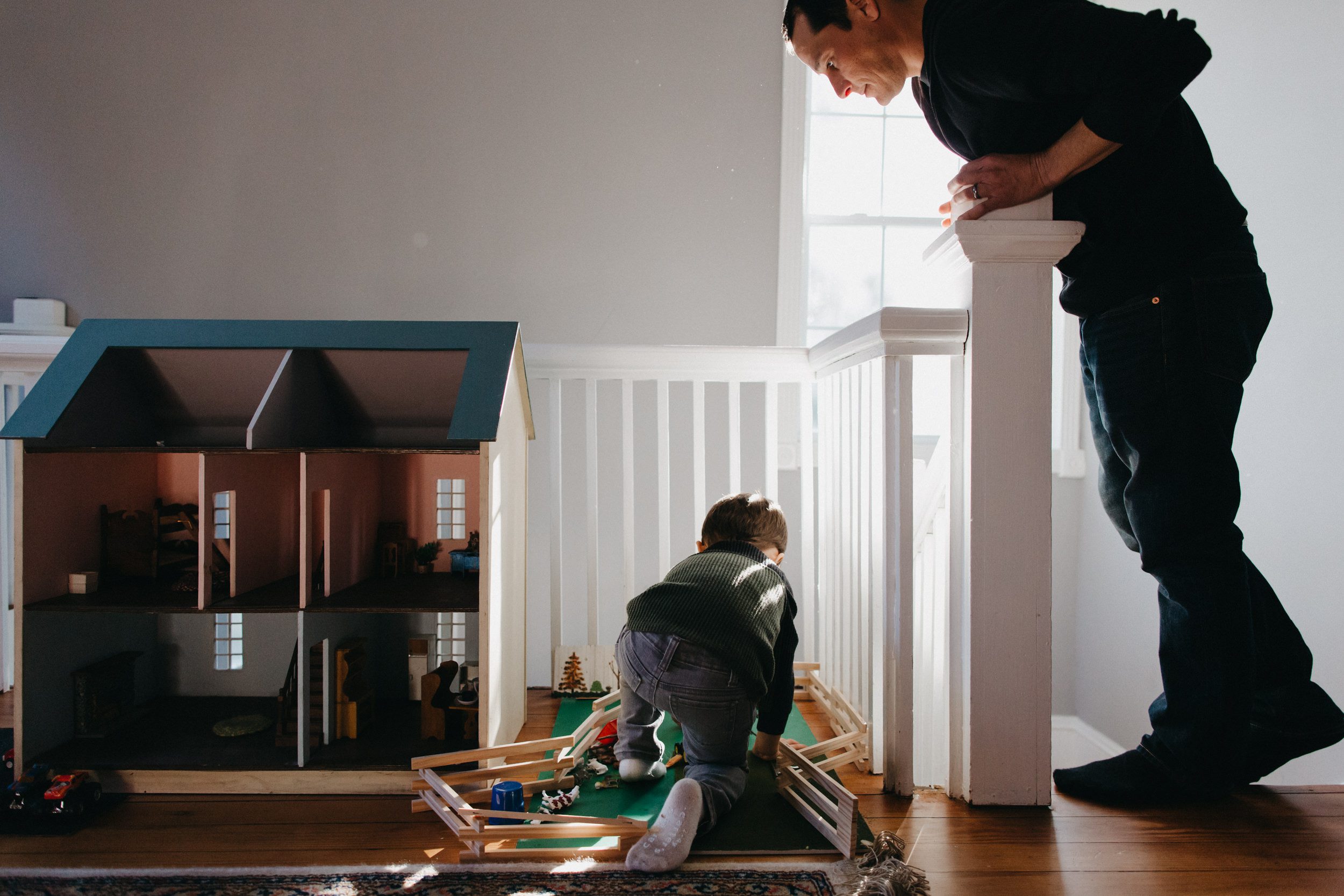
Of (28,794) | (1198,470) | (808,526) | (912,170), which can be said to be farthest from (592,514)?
(912,170)

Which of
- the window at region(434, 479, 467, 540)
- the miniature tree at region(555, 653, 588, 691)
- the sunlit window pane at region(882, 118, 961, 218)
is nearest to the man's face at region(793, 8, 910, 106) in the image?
the window at region(434, 479, 467, 540)

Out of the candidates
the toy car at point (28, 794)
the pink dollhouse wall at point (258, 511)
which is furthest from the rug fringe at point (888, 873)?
the toy car at point (28, 794)

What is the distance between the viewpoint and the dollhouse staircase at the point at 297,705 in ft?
4.21

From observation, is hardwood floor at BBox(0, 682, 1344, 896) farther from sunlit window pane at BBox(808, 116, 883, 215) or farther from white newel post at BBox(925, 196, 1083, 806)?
sunlit window pane at BBox(808, 116, 883, 215)

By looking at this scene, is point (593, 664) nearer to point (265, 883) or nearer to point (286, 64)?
point (265, 883)

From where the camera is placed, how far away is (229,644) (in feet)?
5.13

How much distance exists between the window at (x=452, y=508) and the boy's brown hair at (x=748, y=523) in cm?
59

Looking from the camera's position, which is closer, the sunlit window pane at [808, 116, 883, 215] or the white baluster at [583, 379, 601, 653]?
the white baluster at [583, 379, 601, 653]

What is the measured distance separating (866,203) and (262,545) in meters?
2.44

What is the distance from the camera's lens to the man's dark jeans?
1089 millimetres

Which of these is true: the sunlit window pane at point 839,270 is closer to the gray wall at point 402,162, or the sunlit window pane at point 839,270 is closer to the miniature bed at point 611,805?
the gray wall at point 402,162

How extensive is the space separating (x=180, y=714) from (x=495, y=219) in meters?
1.75

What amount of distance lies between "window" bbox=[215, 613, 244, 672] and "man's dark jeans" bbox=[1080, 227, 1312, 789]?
1.78m

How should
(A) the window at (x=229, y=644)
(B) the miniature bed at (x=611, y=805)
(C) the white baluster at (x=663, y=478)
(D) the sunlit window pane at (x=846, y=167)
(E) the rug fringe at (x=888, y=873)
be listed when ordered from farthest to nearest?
(D) the sunlit window pane at (x=846, y=167)
(C) the white baluster at (x=663, y=478)
(A) the window at (x=229, y=644)
(B) the miniature bed at (x=611, y=805)
(E) the rug fringe at (x=888, y=873)
